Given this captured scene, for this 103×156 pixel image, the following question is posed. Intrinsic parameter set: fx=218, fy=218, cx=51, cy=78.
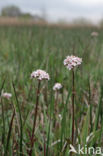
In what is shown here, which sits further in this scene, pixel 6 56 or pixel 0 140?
pixel 6 56

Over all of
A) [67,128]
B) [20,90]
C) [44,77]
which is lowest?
[20,90]

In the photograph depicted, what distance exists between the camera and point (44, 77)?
76 cm

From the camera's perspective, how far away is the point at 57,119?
1229mm

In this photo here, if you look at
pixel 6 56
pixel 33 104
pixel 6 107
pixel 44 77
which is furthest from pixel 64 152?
pixel 6 56

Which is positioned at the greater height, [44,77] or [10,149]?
[44,77]

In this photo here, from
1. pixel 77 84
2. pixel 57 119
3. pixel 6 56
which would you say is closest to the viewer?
pixel 57 119

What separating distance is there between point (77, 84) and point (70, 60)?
2.61ft

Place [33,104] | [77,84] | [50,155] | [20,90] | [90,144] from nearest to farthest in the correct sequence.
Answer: [90,144]
[50,155]
[33,104]
[77,84]
[20,90]

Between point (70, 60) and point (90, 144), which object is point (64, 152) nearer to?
point (90, 144)

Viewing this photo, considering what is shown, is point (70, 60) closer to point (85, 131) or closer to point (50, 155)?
point (85, 131)

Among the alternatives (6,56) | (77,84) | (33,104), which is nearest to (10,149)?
(33,104)

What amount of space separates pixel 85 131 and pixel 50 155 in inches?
9.9

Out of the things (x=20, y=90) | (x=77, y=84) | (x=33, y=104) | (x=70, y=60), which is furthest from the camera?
(x=20, y=90)

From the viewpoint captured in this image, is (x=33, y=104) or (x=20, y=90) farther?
(x=20, y=90)
